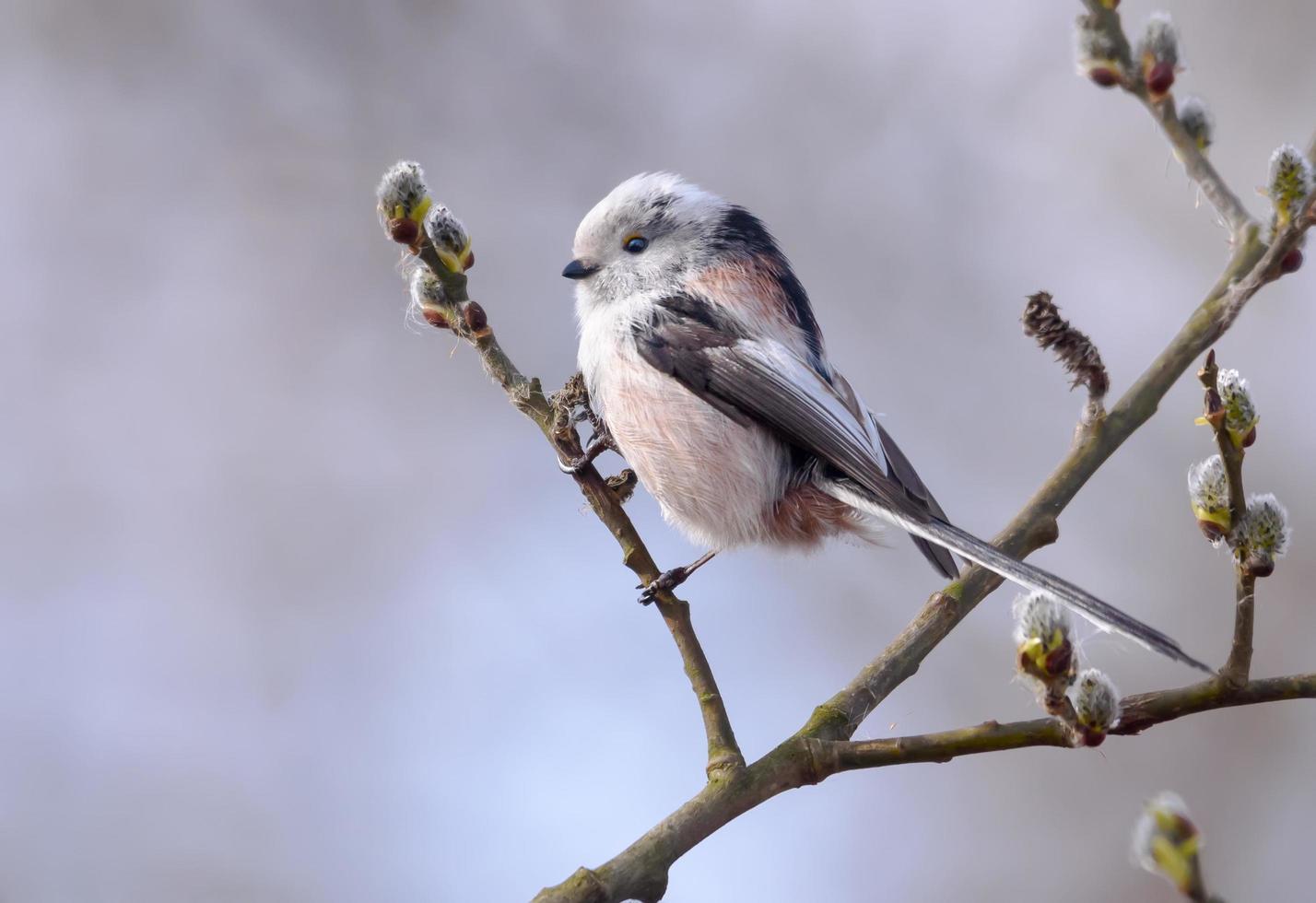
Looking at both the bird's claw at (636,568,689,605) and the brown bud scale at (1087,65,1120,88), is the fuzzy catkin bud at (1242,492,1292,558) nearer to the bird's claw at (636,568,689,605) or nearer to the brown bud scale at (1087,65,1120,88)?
the brown bud scale at (1087,65,1120,88)

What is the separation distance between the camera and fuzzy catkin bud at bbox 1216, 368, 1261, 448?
1.14m

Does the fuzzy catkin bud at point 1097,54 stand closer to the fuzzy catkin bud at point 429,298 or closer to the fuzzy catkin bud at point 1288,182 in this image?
the fuzzy catkin bud at point 1288,182

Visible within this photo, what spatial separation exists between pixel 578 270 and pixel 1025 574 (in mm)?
1038

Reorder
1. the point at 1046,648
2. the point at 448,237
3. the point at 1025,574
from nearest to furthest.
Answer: the point at 1046,648 → the point at 1025,574 → the point at 448,237

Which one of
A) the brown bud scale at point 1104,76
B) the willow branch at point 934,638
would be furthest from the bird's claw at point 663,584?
the brown bud scale at point 1104,76

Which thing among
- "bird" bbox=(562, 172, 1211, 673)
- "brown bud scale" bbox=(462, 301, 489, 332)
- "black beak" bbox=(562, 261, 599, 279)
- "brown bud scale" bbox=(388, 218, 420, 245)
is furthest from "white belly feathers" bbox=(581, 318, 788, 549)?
"brown bud scale" bbox=(388, 218, 420, 245)

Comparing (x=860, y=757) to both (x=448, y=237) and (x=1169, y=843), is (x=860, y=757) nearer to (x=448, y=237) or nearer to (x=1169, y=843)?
(x=1169, y=843)

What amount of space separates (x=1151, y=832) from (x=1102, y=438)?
813 mm

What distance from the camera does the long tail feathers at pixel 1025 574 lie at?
3.55ft

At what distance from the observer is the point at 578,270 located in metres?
2.04

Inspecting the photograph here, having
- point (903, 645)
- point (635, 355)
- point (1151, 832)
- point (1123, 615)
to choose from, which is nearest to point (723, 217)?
point (635, 355)

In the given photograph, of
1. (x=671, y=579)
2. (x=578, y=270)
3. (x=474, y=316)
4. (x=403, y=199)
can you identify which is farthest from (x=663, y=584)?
(x=578, y=270)

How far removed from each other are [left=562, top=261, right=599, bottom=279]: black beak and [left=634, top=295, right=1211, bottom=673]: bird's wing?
175mm

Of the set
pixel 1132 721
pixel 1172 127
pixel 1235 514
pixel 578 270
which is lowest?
pixel 1132 721
